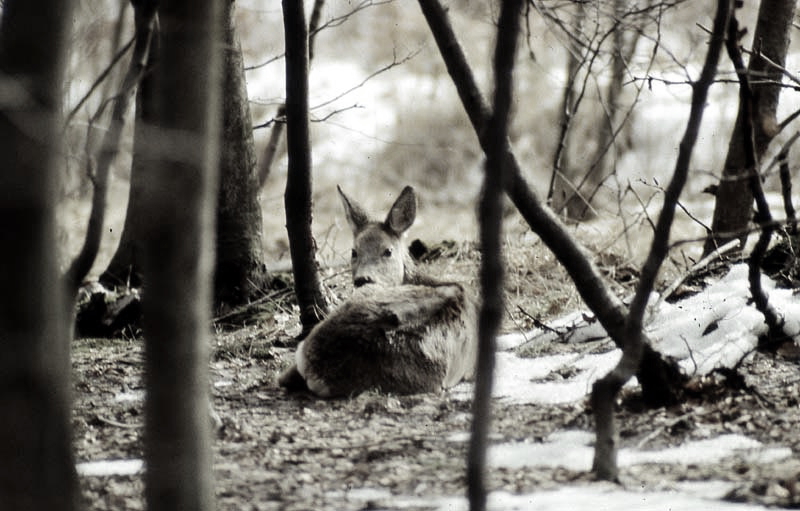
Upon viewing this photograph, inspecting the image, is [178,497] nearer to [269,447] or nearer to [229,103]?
[269,447]

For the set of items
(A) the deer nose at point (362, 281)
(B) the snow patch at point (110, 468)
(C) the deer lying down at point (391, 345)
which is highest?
(A) the deer nose at point (362, 281)

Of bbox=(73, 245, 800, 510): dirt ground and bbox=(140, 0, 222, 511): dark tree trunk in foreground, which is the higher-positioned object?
bbox=(140, 0, 222, 511): dark tree trunk in foreground

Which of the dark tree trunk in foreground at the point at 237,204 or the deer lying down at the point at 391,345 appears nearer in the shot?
the deer lying down at the point at 391,345

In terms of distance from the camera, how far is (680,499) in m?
4.05

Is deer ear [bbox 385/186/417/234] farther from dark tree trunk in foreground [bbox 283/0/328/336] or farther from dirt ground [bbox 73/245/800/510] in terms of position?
dirt ground [bbox 73/245/800/510]

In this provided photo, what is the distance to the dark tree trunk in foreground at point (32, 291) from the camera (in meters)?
2.96

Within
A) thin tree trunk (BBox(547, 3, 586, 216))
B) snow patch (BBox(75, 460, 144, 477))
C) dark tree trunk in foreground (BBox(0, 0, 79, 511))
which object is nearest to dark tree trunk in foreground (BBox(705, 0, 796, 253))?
thin tree trunk (BBox(547, 3, 586, 216))

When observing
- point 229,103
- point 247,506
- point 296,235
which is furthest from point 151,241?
point 229,103

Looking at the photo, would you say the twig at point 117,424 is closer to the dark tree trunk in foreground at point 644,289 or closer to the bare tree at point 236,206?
the dark tree trunk in foreground at point 644,289

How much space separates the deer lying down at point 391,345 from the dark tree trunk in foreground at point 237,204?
206 cm

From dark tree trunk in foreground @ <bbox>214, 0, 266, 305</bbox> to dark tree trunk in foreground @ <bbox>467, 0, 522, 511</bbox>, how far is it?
223 inches

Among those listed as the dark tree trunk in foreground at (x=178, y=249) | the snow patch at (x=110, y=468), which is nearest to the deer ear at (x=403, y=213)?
the snow patch at (x=110, y=468)

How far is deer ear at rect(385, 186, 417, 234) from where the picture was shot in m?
8.78

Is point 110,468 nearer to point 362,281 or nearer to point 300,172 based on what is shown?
point 300,172
